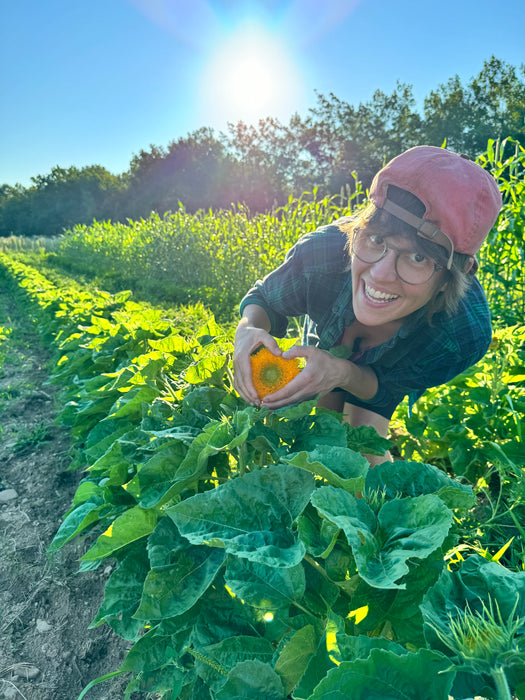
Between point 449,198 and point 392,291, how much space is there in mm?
348

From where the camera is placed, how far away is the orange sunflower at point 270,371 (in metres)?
1.39

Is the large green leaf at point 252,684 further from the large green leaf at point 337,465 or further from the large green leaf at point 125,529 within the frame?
the large green leaf at point 125,529

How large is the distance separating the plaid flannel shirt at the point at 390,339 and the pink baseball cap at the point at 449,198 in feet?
1.36

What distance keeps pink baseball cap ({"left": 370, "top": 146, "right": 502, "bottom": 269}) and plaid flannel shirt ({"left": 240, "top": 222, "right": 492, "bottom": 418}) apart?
0.42m

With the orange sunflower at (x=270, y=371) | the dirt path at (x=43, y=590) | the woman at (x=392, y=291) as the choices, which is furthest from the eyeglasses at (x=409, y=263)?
the dirt path at (x=43, y=590)

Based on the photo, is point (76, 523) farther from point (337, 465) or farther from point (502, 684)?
point (502, 684)

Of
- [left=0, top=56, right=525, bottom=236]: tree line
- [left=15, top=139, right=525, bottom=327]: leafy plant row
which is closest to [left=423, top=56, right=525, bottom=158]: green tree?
[left=0, top=56, right=525, bottom=236]: tree line

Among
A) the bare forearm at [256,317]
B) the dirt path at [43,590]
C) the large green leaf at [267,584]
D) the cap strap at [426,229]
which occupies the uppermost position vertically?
the cap strap at [426,229]

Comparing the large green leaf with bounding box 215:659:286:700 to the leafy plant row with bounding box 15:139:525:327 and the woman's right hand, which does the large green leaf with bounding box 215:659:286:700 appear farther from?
the leafy plant row with bounding box 15:139:525:327

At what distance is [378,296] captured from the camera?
5.35 feet

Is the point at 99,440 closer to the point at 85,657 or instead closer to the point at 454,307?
the point at 85,657

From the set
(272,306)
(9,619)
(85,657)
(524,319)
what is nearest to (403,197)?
(272,306)

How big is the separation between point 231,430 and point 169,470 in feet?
0.84

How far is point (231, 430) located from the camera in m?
1.10
